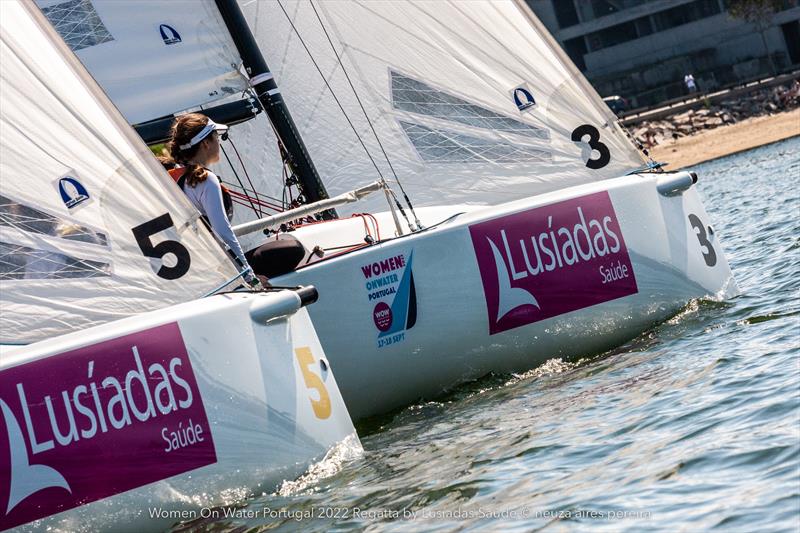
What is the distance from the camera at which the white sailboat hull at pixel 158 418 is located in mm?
4852

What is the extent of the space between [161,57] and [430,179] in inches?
79.3

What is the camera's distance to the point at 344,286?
6652 millimetres

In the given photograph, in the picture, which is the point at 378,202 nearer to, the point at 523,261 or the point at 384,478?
the point at 523,261

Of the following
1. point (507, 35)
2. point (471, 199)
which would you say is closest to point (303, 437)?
point (471, 199)

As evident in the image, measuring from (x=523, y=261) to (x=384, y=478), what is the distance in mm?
2004

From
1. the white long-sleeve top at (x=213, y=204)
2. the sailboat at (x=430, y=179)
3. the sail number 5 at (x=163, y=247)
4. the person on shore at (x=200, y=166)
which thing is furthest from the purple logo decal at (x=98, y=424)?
the sailboat at (x=430, y=179)

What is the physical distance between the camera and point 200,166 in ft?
21.6

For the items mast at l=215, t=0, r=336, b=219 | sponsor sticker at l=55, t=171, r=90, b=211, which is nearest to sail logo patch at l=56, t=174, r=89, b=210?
sponsor sticker at l=55, t=171, r=90, b=211

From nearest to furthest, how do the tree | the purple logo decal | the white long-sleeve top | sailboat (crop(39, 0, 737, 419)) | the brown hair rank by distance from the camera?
the purple logo decal → the white long-sleeve top → the brown hair → sailboat (crop(39, 0, 737, 419)) → the tree

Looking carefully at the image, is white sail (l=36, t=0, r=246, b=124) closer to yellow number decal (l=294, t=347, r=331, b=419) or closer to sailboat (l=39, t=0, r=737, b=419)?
sailboat (l=39, t=0, r=737, b=419)

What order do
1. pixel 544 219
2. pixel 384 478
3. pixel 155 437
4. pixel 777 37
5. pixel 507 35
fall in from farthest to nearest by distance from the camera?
pixel 777 37
pixel 507 35
pixel 544 219
pixel 384 478
pixel 155 437

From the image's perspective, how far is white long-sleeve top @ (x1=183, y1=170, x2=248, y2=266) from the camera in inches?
→ 246

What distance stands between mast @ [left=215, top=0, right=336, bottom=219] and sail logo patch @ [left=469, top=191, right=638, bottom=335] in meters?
1.77

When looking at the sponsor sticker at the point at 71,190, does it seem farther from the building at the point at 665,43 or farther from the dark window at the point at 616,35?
the dark window at the point at 616,35
